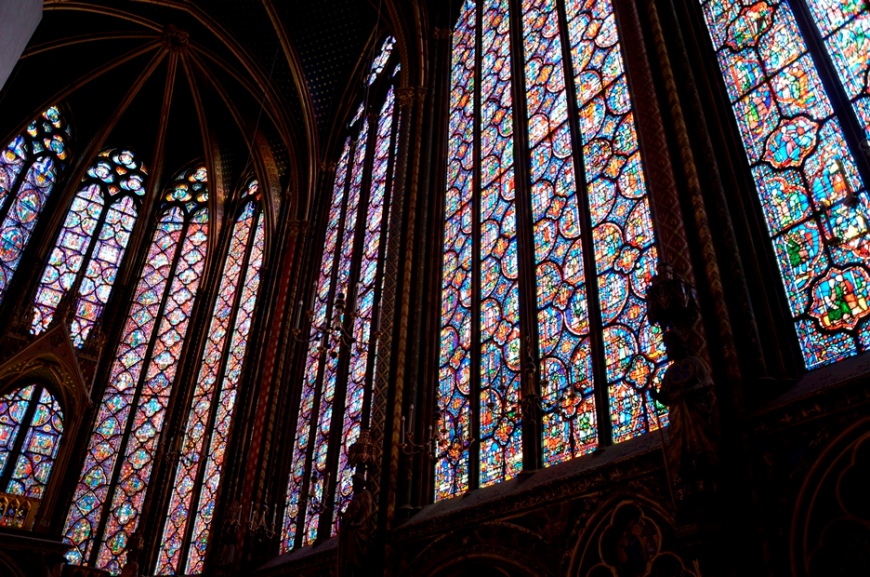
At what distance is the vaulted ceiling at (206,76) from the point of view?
17250 mm

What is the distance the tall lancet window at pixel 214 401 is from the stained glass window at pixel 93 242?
3.06 metres

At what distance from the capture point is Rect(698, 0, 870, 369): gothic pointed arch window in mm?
6004

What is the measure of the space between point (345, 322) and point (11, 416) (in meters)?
9.09

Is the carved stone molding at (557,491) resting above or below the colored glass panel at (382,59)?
below

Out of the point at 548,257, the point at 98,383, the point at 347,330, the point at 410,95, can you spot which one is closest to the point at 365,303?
the point at 410,95

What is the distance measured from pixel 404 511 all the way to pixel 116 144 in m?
16.4

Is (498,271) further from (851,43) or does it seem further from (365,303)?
(851,43)

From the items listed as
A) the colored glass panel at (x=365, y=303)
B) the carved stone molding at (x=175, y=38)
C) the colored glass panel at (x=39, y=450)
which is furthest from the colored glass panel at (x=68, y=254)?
the colored glass panel at (x=365, y=303)

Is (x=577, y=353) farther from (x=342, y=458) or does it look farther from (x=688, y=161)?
(x=342, y=458)

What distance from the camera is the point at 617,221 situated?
828 cm

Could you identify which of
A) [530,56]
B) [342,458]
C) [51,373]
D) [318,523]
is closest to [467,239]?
[530,56]

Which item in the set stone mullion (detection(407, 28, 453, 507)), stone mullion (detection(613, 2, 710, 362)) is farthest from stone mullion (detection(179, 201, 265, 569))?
stone mullion (detection(613, 2, 710, 362))

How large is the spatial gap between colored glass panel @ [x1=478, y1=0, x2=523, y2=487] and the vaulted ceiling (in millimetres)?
4141

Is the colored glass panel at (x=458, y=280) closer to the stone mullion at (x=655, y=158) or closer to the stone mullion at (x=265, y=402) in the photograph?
the stone mullion at (x=655, y=158)
